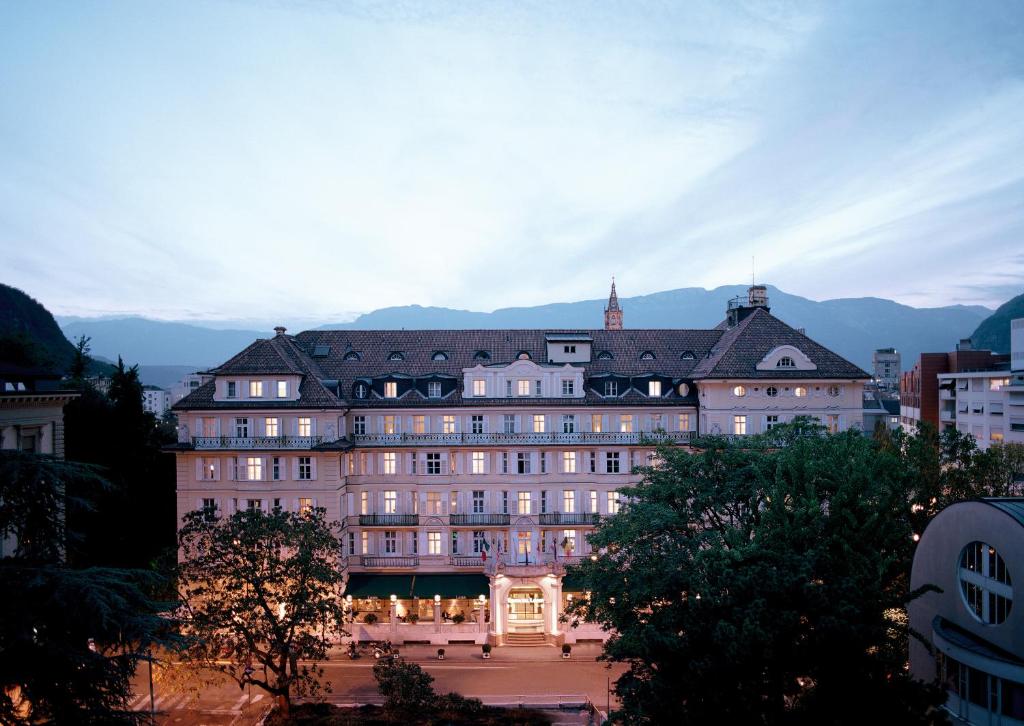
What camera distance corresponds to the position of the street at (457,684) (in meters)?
31.1

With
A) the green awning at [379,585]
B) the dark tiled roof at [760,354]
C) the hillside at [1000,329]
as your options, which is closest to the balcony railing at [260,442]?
the green awning at [379,585]

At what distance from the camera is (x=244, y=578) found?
28859 mm

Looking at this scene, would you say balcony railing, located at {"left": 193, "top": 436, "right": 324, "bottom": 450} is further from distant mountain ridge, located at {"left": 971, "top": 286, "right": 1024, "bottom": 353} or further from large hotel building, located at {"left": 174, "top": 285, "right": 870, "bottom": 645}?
distant mountain ridge, located at {"left": 971, "top": 286, "right": 1024, "bottom": 353}

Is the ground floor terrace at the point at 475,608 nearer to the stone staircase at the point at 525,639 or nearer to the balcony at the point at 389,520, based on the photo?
the stone staircase at the point at 525,639

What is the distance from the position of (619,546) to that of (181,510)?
98.5ft

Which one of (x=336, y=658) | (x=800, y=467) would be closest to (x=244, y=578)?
(x=336, y=658)

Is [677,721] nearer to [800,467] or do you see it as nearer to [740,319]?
[800,467]

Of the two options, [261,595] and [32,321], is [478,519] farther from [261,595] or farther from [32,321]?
[32,321]

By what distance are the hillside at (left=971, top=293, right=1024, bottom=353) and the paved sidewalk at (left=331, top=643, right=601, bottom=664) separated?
150532 millimetres

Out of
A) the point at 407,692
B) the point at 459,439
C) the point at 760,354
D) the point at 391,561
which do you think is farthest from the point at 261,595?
the point at 760,354

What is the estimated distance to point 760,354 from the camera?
44625mm

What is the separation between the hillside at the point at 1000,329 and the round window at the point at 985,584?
15482 cm

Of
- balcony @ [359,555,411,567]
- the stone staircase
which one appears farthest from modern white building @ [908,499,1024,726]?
balcony @ [359,555,411,567]

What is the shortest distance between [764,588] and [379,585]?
1120 inches
